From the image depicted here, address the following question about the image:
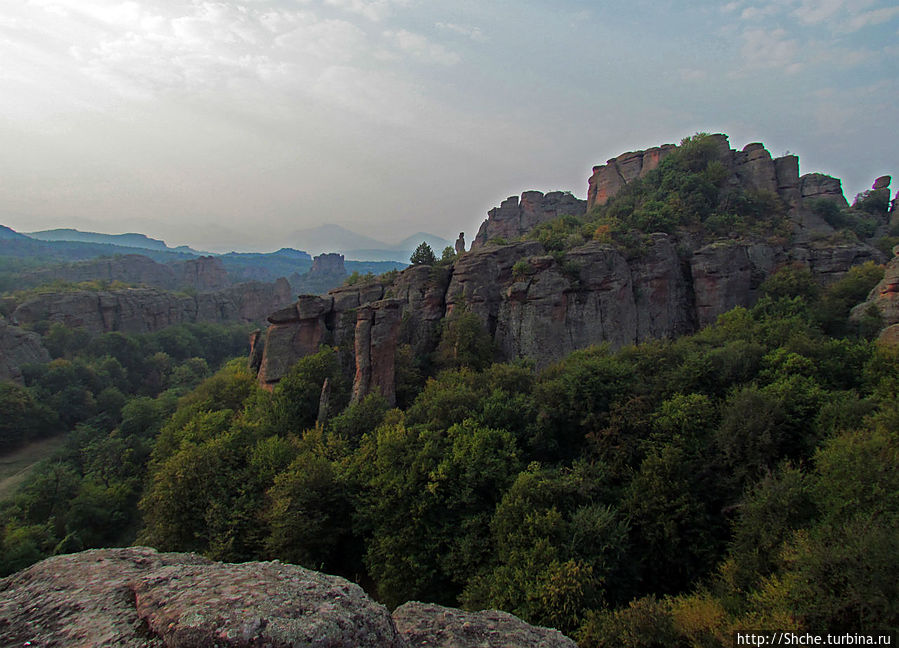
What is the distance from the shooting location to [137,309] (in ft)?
218

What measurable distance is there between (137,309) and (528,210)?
64.7 meters

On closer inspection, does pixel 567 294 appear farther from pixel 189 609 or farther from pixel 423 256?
pixel 189 609

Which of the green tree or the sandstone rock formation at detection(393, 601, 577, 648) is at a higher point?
the green tree

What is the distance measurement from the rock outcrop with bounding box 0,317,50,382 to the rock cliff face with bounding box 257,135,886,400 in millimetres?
32718

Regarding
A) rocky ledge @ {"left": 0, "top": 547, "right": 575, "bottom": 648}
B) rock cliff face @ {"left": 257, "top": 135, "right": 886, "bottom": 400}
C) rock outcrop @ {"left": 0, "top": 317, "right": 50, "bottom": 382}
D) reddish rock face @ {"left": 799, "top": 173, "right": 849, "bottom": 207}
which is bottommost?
rock outcrop @ {"left": 0, "top": 317, "right": 50, "bottom": 382}

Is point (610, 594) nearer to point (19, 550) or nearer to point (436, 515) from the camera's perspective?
point (436, 515)

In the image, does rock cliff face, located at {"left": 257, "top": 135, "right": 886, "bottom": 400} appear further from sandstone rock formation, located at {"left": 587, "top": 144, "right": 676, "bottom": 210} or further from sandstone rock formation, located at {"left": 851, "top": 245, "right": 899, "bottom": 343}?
sandstone rock formation, located at {"left": 587, "top": 144, "right": 676, "bottom": 210}

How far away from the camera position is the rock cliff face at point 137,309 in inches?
2243

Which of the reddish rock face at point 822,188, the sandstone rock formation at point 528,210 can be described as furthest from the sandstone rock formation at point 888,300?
the sandstone rock formation at point 528,210

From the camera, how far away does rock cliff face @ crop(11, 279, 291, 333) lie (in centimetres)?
5697

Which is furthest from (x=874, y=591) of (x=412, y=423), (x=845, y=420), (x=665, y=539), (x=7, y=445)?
(x=7, y=445)

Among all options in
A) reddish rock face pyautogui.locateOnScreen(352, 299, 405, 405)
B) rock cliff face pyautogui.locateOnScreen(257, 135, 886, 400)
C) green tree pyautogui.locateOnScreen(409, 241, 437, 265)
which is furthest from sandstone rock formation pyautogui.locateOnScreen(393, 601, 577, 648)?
green tree pyautogui.locateOnScreen(409, 241, 437, 265)

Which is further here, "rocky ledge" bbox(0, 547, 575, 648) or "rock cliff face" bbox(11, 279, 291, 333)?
"rock cliff face" bbox(11, 279, 291, 333)

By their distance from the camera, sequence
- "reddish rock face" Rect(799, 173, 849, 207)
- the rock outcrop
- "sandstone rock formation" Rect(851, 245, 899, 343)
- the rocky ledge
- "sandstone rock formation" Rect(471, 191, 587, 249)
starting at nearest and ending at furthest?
the rocky ledge, "sandstone rock formation" Rect(851, 245, 899, 343), the rock outcrop, "reddish rock face" Rect(799, 173, 849, 207), "sandstone rock formation" Rect(471, 191, 587, 249)
